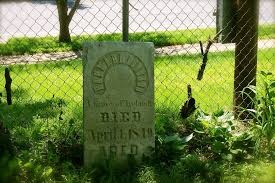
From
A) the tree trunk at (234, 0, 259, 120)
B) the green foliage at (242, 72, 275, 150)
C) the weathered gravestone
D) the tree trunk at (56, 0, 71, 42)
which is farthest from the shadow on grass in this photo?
the tree trunk at (56, 0, 71, 42)

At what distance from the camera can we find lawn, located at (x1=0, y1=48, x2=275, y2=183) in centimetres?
416

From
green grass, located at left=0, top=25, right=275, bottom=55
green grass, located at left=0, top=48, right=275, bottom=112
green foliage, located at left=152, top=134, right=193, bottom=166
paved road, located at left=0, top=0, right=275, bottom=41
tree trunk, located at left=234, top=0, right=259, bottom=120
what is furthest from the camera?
paved road, located at left=0, top=0, right=275, bottom=41

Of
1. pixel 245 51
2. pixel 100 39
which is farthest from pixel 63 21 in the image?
pixel 245 51

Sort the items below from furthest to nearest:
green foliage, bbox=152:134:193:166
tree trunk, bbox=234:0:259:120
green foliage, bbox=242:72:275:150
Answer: tree trunk, bbox=234:0:259:120 → green foliage, bbox=242:72:275:150 → green foliage, bbox=152:134:193:166

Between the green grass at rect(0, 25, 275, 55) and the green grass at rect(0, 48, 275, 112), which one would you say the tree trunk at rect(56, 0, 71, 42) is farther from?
the green grass at rect(0, 48, 275, 112)

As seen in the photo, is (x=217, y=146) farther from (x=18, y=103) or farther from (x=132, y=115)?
(x=18, y=103)

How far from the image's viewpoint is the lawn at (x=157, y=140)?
4164mm

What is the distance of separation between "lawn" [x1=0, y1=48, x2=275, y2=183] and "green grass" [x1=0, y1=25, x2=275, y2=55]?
2.10 meters

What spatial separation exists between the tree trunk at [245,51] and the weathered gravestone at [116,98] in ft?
4.15

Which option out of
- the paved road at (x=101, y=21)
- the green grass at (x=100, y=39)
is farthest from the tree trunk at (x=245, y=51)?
the paved road at (x=101, y=21)

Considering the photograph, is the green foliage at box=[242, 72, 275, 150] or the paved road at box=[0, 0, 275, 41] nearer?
the green foliage at box=[242, 72, 275, 150]

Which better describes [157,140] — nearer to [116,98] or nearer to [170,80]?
[116,98]

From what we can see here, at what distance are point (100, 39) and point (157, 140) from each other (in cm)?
474

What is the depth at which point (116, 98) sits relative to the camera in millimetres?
4312
